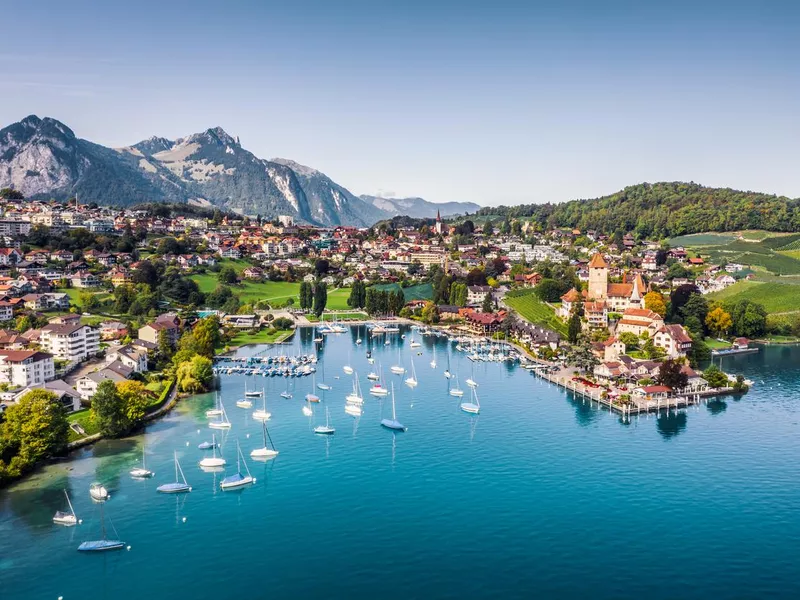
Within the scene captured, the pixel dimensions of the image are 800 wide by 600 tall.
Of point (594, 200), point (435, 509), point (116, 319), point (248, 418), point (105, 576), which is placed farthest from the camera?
point (594, 200)

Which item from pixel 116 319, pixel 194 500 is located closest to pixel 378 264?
pixel 116 319

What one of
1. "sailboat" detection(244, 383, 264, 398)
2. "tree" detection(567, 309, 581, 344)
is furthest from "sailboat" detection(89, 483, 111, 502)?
"tree" detection(567, 309, 581, 344)

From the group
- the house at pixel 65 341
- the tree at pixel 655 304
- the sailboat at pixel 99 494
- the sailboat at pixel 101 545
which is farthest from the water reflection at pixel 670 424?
the house at pixel 65 341

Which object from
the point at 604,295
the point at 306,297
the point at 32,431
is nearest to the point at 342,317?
the point at 306,297

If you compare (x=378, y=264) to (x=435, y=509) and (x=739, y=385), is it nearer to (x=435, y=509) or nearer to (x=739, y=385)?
(x=739, y=385)

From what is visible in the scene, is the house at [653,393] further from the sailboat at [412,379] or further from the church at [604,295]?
the church at [604,295]

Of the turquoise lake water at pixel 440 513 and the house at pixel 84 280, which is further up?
the house at pixel 84 280

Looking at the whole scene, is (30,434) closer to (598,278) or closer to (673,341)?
(673,341)
